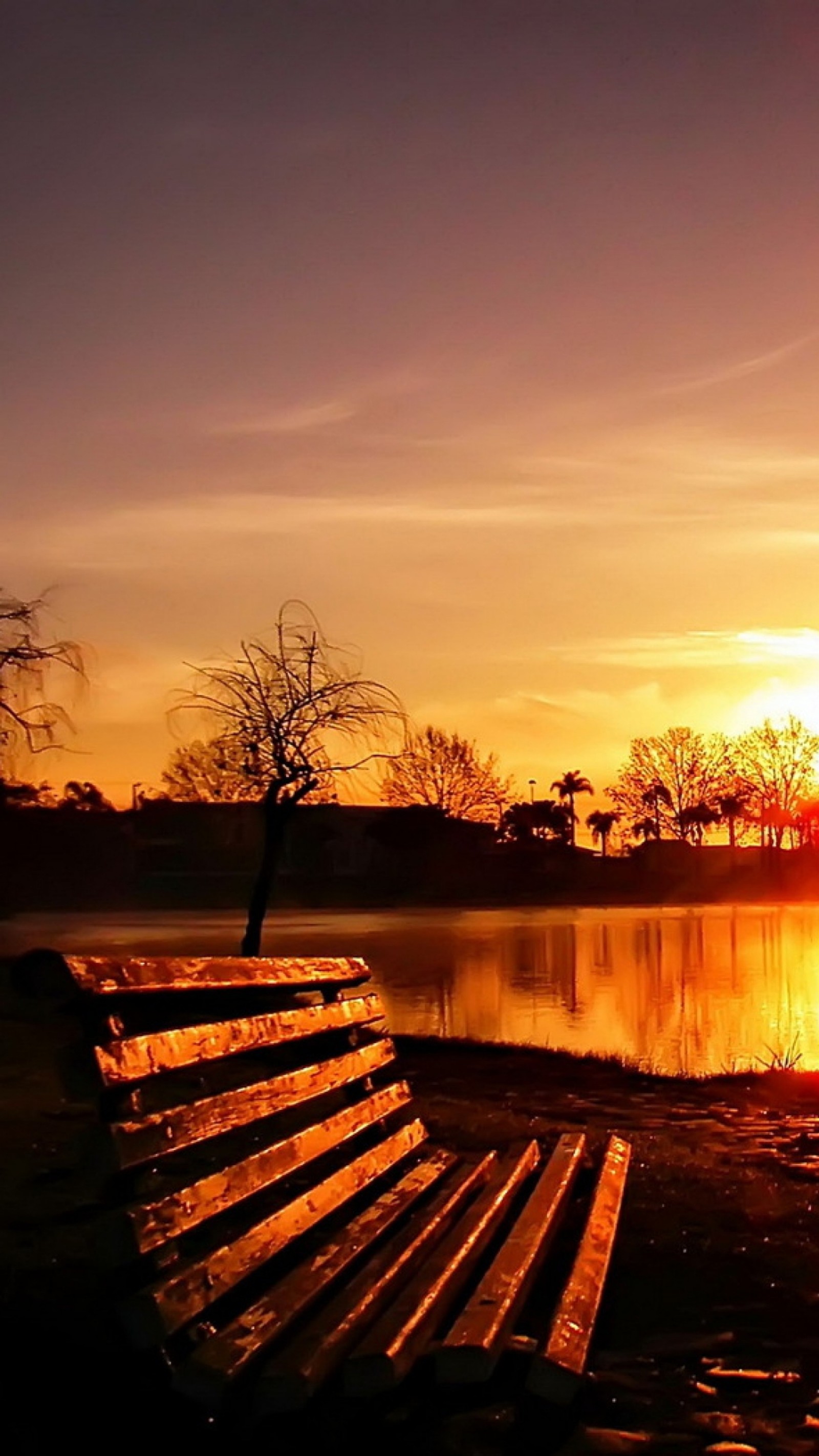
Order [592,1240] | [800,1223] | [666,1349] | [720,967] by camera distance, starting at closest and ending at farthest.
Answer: [666,1349] → [592,1240] → [800,1223] → [720,967]

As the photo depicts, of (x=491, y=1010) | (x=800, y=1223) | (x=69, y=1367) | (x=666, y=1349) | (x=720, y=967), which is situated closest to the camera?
(x=69, y=1367)

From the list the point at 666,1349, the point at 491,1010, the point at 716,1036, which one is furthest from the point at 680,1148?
the point at 491,1010

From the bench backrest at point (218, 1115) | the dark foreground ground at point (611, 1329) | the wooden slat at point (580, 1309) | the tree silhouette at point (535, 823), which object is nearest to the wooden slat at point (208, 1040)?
the bench backrest at point (218, 1115)

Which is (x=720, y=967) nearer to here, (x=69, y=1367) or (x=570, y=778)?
(x=69, y=1367)

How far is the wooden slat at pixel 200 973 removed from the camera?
160 inches

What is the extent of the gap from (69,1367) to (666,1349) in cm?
189

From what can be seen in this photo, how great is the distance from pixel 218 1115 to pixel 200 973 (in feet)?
1.62

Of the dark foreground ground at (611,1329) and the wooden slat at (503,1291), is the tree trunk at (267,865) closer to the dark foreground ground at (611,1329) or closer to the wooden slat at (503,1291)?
the dark foreground ground at (611,1329)

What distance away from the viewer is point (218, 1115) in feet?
15.0

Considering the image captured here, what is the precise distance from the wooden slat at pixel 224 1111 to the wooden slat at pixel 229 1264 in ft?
0.93

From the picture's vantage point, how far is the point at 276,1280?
523 centimetres

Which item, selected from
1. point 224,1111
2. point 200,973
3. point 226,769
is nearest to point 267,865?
point 226,769

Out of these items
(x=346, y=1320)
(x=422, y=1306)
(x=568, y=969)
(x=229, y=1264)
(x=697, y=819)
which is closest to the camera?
(x=229, y=1264)

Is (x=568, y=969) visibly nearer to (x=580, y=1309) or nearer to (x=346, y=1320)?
(x=580, y=1309)
